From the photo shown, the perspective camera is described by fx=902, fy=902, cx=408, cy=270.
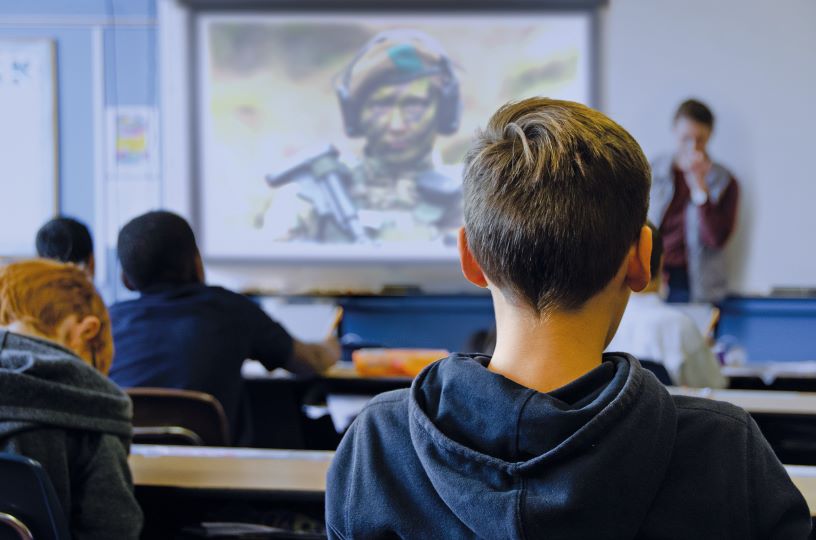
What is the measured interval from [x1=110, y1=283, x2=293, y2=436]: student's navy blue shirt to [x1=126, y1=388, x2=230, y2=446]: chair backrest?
35 cm

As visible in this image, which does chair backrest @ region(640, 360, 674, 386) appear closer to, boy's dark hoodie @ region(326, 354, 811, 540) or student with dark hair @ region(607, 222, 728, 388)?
student with dark hair @ region(607, 222, 728, 388)

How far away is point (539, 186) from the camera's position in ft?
2.48

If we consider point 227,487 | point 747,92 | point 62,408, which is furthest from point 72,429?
point 747,92

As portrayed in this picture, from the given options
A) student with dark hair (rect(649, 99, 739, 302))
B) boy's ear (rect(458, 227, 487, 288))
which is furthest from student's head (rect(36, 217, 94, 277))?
student with dark hair (rect(649, 99, 739, 302))

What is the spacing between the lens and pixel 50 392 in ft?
4.26

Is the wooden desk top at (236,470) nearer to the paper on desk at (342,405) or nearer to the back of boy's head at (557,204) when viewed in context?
the back of boy's head at (557,204)

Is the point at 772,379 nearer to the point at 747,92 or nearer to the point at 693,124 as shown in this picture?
the point at 693,124

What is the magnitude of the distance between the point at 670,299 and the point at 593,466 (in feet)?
13.9

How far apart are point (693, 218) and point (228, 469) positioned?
3.68 metres

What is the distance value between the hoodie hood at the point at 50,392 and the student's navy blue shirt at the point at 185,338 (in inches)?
33.3

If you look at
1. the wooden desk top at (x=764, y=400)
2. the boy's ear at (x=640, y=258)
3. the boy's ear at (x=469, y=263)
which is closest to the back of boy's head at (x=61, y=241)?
the wooden desk top at (x=764, y=400)

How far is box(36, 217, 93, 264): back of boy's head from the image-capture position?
113 inches

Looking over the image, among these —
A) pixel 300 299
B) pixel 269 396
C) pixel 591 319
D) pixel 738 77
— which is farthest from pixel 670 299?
pixel 591 319

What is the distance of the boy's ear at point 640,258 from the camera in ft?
2.57
